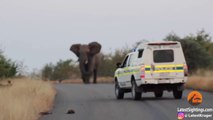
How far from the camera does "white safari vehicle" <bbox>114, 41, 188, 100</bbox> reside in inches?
970

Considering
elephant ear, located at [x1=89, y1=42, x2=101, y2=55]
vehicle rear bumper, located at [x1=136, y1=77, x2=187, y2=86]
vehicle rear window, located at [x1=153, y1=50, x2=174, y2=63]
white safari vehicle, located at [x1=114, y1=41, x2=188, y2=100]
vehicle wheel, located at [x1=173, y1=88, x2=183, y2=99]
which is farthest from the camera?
elephant ear, located at [x1=89, y1=42, x2=101, y2=55]

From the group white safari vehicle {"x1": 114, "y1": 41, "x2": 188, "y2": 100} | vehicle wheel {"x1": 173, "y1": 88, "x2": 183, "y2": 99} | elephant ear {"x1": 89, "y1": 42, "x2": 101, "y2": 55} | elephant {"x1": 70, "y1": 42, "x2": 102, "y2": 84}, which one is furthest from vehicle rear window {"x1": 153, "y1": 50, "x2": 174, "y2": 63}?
elephant ear {"x1": 89, "y1": 42, "x2": 101, "y2": 55}

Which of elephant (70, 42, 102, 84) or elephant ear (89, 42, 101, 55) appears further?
elephant ear (89, 42, 101, 55)

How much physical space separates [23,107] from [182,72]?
319 inches

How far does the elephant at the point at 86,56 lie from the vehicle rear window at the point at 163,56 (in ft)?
87.5

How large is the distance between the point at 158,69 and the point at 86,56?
2795 cm

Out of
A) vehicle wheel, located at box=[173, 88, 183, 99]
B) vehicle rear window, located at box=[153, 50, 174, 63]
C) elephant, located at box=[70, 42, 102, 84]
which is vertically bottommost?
vehicle wheel, located at box=[173, 88, 183, 99]

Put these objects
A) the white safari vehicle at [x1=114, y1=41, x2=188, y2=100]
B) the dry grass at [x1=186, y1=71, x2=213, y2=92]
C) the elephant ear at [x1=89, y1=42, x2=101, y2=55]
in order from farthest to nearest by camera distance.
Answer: the elephant ear at [x1=89, y1=42, x2=101, y2=55], the dry grass at [x1=186, y1=71, x2=213, y2=92], the white safari vehicle at [x1=114, y1=41, x2=188, y2=100]

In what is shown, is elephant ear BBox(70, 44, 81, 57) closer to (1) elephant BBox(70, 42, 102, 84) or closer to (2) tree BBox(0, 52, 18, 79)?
(1) elephant BBox(70, 42, 102, 84)

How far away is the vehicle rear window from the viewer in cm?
2497

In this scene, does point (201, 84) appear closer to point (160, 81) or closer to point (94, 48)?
point (160, 81)

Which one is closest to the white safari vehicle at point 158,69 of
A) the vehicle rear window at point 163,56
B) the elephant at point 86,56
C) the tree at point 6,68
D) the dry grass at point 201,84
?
the vehicle rear window at point 163,56

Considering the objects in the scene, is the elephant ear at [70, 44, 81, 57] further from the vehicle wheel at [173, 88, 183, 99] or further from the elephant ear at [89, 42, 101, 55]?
the vehicle wheel at [173, 88, 183, 99]

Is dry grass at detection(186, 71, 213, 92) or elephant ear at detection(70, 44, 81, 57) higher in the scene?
elephant ear at detection(70, 44, 81, 57)
